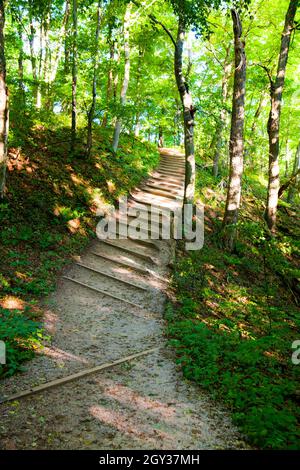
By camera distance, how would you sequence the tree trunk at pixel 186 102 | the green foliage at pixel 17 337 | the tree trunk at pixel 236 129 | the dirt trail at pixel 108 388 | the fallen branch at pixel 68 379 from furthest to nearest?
the tree trunk at pixel 186 102 < the tree trunk at pixel 236 129 < the green foliage at pixel 17 337 < the fallen branch at pixel 68 379 < the dirt trail at pixel 108 388

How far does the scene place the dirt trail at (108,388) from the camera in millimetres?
3389

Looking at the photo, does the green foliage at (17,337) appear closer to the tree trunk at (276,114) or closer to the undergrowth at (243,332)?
the undergrowth at (243,332)

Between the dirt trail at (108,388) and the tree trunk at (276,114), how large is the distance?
6.60 meters

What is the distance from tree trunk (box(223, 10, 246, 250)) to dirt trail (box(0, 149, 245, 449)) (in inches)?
154

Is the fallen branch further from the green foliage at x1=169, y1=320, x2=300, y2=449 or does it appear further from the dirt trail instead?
the green foliage at x1=169, y1=320, x2=300, y2=449

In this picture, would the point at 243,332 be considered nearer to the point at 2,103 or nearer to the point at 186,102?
the point at 2,103

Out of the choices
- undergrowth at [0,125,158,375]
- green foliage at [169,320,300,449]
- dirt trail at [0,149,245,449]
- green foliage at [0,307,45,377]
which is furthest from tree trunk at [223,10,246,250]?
green foliage at [0,307,45,377]

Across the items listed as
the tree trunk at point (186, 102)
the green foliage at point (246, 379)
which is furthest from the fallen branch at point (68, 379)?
the tree trunk at point (186, 102)

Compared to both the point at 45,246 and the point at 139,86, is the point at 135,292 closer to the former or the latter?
the point at 45,246

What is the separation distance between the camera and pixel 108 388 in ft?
14.1

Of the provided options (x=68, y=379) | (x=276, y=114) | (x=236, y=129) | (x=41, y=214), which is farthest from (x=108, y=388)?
(x=276, y=114)

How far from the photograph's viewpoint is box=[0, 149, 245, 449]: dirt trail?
3.39 m

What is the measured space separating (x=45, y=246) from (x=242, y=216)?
27.8 ft

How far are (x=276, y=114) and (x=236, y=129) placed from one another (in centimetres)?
268
